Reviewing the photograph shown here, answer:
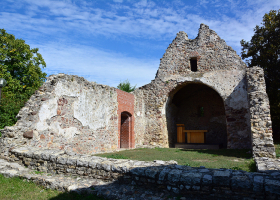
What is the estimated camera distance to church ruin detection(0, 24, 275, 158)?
658 centimetres

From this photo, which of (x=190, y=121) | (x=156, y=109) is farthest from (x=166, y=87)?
(x=190, y=121)

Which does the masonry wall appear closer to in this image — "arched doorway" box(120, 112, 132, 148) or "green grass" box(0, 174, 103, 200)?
"arched doorway" box(120, 112, 132, 148)

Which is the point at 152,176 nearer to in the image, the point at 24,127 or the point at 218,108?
the point at 24,127

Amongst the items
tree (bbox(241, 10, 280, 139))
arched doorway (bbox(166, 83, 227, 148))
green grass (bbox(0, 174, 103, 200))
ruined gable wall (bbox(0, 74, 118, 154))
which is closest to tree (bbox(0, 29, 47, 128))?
ruined gable wall (bbox(0, 74, 118, 154))

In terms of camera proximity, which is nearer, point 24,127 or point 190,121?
point 24,127

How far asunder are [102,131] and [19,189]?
5.15 m

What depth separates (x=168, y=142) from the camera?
13.0 m

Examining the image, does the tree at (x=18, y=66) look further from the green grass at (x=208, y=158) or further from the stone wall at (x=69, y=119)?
the green grass at (x=208, y=158)

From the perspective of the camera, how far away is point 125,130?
37.3 feet

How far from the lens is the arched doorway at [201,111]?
15.1m

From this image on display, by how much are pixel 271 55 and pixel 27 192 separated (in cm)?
1478

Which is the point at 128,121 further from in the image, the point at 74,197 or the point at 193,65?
the point at 74,197

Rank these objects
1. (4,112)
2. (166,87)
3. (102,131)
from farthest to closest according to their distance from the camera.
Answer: (166,87)
(4,112)
(102,131)

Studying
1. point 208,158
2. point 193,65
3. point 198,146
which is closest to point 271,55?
point 193,65
